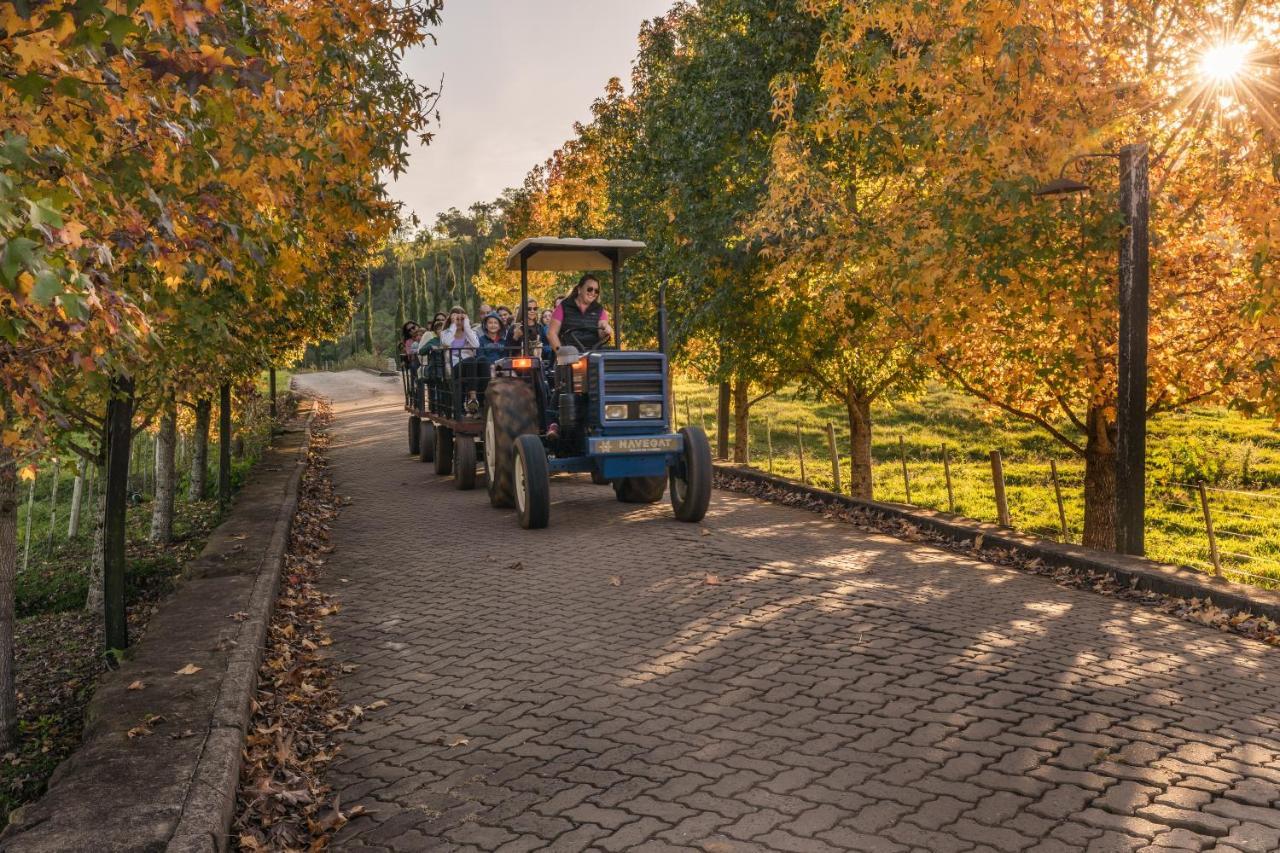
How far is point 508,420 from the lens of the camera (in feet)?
36.7

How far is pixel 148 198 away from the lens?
4715 millimetres

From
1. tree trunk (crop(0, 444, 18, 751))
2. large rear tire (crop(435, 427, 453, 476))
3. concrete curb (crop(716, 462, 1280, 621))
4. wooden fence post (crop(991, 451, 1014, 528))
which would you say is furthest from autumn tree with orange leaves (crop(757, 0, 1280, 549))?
tree trunk (crop(0, 444, 18, 751))

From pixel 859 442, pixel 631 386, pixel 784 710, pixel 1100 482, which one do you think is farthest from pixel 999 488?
pixel 784 710

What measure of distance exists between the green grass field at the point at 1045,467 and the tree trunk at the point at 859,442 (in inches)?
33.1

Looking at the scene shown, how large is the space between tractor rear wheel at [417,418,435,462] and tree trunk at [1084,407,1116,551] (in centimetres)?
1004

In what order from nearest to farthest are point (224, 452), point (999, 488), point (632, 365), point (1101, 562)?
1. point (1101, 562)
2. point (632, 365)
3. point (999, 488)
4. point (224, 452)

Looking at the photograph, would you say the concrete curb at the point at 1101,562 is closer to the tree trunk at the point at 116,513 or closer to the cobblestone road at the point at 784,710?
the cobblestone road at the point at 784,710

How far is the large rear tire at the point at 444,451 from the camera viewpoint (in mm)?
15578

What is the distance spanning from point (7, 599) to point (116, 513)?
1.02 m

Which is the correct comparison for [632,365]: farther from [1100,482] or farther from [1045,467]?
[1045,467]

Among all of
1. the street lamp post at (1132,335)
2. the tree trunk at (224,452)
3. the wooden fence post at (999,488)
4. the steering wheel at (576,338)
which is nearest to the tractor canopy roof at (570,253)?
the steering wheel at (576,338)

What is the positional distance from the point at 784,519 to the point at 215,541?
19.6ft

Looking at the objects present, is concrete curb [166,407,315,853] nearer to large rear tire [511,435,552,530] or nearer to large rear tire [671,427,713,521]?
large rear tire [511,435,552,530]

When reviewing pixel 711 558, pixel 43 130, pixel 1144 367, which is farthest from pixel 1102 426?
pixel 43 130
